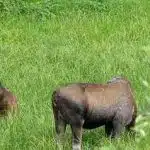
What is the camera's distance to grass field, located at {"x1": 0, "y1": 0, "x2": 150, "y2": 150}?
6277 millimetres

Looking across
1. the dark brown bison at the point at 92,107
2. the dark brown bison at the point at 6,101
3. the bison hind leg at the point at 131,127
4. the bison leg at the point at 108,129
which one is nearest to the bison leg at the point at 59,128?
the dark brown bison at the point at 92,107

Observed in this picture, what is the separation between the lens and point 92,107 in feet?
18.9

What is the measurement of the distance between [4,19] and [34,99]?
4.47 meters

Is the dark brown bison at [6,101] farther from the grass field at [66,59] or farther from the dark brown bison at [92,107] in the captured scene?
the dark brown bison at [92,107]

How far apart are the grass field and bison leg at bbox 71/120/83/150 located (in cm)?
17

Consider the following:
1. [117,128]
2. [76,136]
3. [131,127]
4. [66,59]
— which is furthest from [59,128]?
[66,59]

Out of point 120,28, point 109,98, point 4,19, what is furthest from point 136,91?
point 4,19

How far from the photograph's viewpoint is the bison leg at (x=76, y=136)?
573 centimetres

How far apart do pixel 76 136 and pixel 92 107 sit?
0.88 feet

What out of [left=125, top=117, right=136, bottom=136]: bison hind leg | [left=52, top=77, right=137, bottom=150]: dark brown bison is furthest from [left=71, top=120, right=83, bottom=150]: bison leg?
[left=125, top=117, right=136, bottom=136]: bison hind leg

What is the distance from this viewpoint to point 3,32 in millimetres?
10969

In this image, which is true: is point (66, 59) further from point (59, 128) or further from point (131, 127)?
point (59, 128)

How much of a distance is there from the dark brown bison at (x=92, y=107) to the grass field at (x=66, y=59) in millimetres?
180

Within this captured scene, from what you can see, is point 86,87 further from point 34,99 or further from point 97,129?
point 34,99
